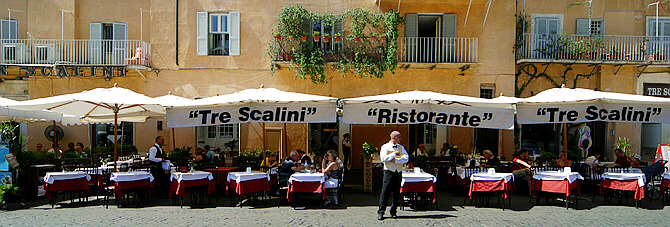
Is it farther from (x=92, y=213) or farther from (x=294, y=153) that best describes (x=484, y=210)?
(x=92, y=213)

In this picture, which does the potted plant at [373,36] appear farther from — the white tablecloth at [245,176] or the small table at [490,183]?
the white tablecloth at [245,176]

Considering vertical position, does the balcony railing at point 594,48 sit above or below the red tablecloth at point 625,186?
above

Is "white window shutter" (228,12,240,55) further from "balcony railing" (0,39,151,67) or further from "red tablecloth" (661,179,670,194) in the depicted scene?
"red tablecloth" (661,179,670,194)

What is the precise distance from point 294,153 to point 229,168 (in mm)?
1801

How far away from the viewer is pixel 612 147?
17.7 meters

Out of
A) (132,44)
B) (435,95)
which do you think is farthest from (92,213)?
(132,44)

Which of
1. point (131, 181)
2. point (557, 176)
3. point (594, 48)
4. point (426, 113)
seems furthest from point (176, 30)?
point (594, 48)

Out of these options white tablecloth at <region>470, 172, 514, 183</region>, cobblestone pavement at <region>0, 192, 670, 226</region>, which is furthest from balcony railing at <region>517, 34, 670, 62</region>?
white tablecloth at <region>470, 172, 514, 183</region>

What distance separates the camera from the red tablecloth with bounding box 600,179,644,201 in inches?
392

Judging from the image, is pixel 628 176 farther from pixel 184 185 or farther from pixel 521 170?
pixel 184 185

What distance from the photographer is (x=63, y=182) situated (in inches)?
402

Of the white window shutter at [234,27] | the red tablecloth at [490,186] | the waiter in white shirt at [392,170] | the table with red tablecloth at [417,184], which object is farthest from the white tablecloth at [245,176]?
the white window shutter at [234,27]

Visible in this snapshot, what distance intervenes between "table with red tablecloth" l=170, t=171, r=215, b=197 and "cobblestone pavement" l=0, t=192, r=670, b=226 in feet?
1.26

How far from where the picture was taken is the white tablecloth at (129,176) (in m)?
9.91
